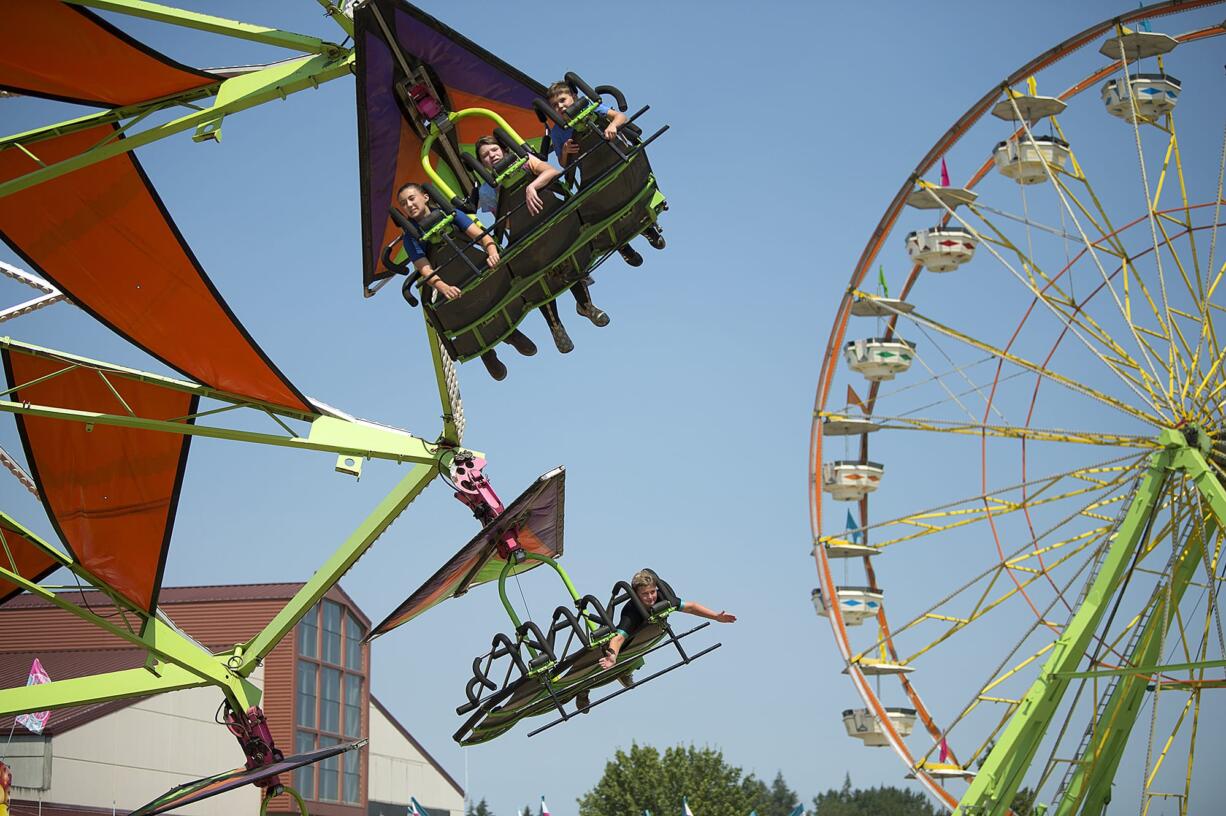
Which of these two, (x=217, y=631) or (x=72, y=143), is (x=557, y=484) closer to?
(x=72, y=143)

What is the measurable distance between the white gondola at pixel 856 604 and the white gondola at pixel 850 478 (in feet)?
5.24

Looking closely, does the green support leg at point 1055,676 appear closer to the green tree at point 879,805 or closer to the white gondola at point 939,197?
the white gondola at point 939,197

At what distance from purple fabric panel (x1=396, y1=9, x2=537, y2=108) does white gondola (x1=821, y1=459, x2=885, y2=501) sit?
10999mm

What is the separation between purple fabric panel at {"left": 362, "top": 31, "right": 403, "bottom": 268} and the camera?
1136 centimetres

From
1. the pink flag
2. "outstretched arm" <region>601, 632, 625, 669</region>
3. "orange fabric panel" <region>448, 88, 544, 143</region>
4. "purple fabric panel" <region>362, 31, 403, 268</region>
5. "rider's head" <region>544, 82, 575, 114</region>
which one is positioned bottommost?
"outstretched arm" <region>601, 632, 625, 669</region>

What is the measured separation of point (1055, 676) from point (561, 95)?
34.5 ft

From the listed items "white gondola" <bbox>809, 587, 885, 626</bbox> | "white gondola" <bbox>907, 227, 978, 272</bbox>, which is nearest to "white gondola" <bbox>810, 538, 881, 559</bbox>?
"white gondola" <bbox>809, 587, 885, 626</bbox>

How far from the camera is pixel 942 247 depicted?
72.5 ft

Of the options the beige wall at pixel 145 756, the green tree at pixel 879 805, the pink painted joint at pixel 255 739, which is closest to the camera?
the pink painted joint at pixel 255 739

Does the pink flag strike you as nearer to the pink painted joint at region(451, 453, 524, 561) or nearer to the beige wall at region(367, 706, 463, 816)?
the pink painted joint at region(451, 453, 524, 561)

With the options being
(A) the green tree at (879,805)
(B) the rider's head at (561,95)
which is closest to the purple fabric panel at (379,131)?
(B) the rider's head at (561,95)

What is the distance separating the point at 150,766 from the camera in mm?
27047

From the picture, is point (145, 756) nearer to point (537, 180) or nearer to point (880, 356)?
point (880, 356)

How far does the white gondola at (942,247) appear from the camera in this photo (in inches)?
867
